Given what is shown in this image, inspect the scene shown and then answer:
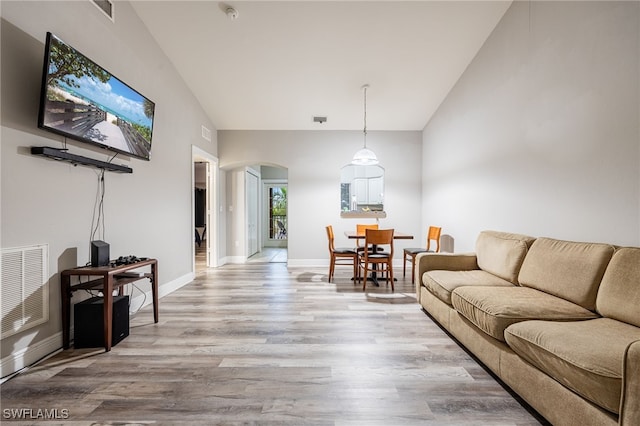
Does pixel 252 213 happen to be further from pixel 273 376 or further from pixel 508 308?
pixel 508 308

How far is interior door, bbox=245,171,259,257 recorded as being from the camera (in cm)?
652

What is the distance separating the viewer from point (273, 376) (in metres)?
1.88

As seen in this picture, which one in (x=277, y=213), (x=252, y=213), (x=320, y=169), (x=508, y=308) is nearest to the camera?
(x=508, y=308)

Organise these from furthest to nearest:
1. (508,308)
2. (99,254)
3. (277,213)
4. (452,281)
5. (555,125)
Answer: (277,213) < (452,281) < (555,125) < (99,254) < (508,308)

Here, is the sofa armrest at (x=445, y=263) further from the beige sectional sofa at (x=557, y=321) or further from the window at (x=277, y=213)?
the window at (x=277, y=213)

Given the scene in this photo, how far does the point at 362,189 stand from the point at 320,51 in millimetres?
2889

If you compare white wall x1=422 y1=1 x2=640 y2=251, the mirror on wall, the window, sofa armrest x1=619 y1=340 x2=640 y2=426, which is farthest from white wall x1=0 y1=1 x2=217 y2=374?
the window

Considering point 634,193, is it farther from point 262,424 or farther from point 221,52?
point 221,52

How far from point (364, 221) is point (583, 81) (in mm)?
3988

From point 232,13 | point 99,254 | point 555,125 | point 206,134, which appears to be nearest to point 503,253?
point 555,125

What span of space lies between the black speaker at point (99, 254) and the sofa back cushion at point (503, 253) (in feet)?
12.1

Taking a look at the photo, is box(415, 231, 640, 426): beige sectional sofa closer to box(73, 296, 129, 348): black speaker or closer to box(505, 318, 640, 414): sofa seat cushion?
box(505, 318, 640, 414): sofa seat cushion

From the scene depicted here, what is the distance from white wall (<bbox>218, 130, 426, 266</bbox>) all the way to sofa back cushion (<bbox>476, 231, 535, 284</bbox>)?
2.65 metres

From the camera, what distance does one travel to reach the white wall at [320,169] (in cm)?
571
